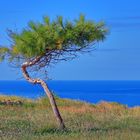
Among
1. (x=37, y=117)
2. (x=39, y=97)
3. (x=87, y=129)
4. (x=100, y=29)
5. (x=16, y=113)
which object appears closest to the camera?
(x=87, y=129)

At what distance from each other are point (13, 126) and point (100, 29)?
5142mm

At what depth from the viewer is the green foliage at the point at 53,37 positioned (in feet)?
75.8

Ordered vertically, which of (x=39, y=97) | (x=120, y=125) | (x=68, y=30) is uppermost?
(x=39, y=97)

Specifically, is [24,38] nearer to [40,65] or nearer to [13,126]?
[40,65]

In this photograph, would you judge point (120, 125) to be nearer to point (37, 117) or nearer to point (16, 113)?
point (37, 117)

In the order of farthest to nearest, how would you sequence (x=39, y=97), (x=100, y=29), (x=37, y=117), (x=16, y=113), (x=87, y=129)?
1. (x=39, y=97)
2. (x=16, y=113)
3. (x=37, y=117)
4. (x=100, y=29)
5. (x=87, y=129)

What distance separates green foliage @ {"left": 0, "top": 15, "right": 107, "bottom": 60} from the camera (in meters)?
23.1

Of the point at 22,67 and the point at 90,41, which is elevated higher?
the point at 90,41

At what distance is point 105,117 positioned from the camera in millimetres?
28156

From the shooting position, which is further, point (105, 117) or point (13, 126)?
point (105, 117)

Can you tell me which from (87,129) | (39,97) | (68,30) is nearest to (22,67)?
(68,30)

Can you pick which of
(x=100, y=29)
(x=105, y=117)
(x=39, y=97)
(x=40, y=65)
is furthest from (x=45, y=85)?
(x=39, y=97)

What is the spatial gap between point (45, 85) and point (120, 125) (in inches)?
139

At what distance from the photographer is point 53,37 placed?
76.2 feet
